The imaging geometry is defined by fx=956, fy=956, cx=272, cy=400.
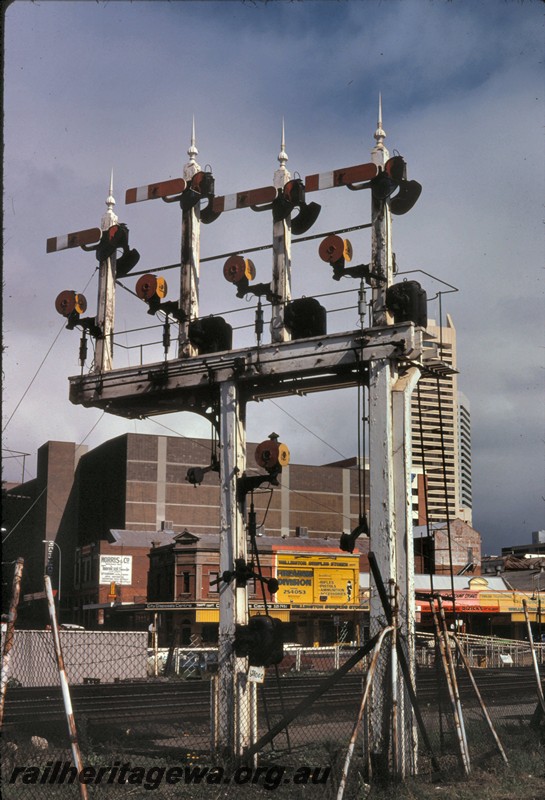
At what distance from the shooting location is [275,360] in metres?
16.5

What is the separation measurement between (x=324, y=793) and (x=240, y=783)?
159cm

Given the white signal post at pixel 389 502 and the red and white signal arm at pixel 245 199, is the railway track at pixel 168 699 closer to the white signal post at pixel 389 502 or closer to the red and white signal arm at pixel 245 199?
the white signal post at pixel 389 502

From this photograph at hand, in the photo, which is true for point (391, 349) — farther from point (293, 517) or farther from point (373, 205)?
point (293, 517)

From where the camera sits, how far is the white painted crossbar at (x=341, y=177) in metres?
16.6

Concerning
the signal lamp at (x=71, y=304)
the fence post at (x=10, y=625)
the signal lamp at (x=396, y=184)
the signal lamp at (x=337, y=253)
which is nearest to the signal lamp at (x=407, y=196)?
the signal lamp at (x=396, y=184)

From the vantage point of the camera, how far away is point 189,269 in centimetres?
1819

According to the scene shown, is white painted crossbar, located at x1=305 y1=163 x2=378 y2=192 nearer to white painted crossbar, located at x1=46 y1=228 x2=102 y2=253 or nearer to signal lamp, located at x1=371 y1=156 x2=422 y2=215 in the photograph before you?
signal lamp, located at x1=371 y1=156 x2=422 y2=215

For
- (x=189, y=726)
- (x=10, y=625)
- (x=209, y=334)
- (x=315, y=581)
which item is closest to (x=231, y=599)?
(x=209, y=334)

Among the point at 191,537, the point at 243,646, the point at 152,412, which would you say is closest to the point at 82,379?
the point at 152,412

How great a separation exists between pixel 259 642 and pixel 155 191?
29.1 feet

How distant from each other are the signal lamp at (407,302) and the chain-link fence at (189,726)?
5478 mm

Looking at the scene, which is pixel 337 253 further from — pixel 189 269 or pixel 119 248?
pixel 119 248

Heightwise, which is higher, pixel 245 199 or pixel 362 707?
pixel 245 199

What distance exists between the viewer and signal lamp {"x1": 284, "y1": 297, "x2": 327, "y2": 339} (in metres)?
16.8
